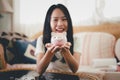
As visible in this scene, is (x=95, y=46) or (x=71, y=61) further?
(x=95, y=46)

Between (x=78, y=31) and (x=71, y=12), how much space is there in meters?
0.30

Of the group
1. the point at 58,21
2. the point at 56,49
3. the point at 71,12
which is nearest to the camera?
the point at 56,49

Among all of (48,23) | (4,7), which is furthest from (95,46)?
(4,7)

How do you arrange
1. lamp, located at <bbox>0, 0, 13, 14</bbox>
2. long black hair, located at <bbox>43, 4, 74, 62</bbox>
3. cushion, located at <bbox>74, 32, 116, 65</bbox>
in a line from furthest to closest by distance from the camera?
lamp, located at <bbox>0, 0, 13, 14</bbox> < cushion, located at <bbox>74, 32, 116, 65</bbox> < long black hair, located at <bbox>43, 4, 74, 62</bbox>

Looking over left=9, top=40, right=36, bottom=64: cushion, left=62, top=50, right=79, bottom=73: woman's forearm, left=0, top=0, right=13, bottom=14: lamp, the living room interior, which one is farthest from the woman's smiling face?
left=0, top=0, right=13, bottom=14: lamp

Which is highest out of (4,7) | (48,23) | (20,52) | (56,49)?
(4,7)

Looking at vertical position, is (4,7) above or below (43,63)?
above

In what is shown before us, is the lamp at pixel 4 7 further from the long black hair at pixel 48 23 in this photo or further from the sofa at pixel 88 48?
the long black hair at pixel 48 23

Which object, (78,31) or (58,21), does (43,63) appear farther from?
(78,31)

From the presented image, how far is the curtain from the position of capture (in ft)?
7.38

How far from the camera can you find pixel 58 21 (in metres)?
1.22

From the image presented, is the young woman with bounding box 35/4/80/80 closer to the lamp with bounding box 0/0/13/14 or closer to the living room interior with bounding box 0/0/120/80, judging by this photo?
the living room interior with bounding box 0/0/120/80

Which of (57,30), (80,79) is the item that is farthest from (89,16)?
(80,79)

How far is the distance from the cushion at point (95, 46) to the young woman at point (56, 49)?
0.63 meters
